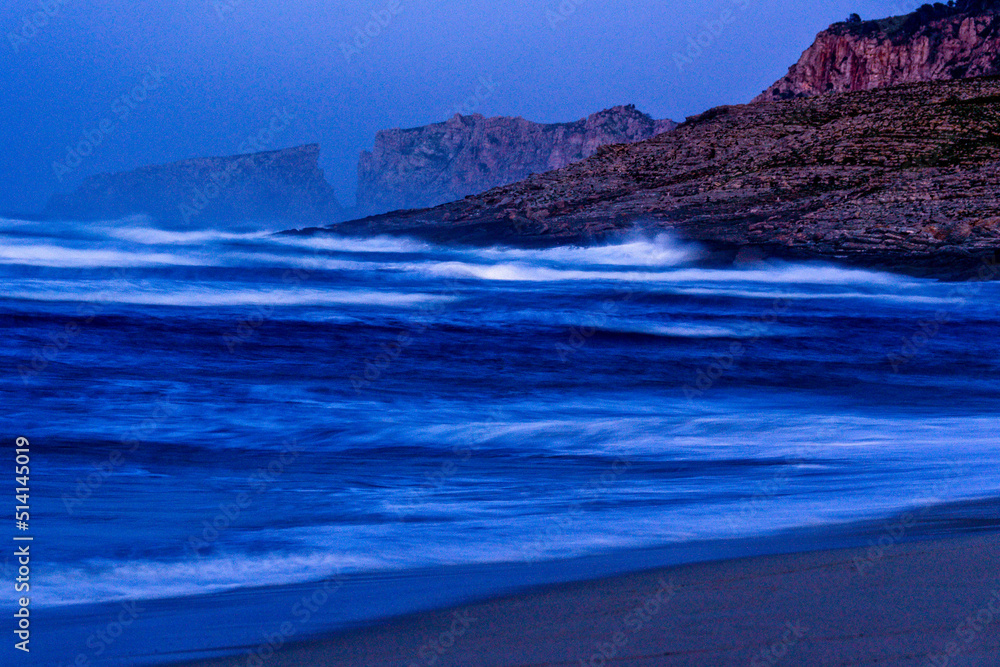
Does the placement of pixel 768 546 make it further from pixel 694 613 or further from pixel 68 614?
pixel 68 614

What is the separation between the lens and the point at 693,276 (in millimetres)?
26234

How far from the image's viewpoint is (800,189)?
32.5 metres

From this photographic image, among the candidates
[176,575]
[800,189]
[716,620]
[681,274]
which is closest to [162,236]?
[681,274]

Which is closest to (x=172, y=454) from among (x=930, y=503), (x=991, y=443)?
(x=930, y=503)

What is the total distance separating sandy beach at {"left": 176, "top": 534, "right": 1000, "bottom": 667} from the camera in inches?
95.3

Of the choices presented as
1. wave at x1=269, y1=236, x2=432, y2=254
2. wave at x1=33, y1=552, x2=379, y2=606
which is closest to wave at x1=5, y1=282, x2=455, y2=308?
wave at x1=33, y1=552, x2=379, y2=606

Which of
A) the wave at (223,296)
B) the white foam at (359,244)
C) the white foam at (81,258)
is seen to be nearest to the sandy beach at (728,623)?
the wave at (223,296)

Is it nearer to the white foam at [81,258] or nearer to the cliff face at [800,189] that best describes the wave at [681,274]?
the cliff face at [800,189]

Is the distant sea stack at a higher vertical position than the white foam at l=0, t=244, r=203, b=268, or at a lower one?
higher

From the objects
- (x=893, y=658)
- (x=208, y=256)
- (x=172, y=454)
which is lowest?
(x=893, y=658)

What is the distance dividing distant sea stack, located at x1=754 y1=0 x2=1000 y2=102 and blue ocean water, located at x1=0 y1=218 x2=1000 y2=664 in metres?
41.4

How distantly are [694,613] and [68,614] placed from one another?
2.04 meters

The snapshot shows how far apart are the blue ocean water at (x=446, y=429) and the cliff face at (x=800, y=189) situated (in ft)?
33.0

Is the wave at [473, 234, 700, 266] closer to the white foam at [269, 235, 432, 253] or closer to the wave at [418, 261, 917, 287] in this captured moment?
the wave at [418, 261, 917, 287]
